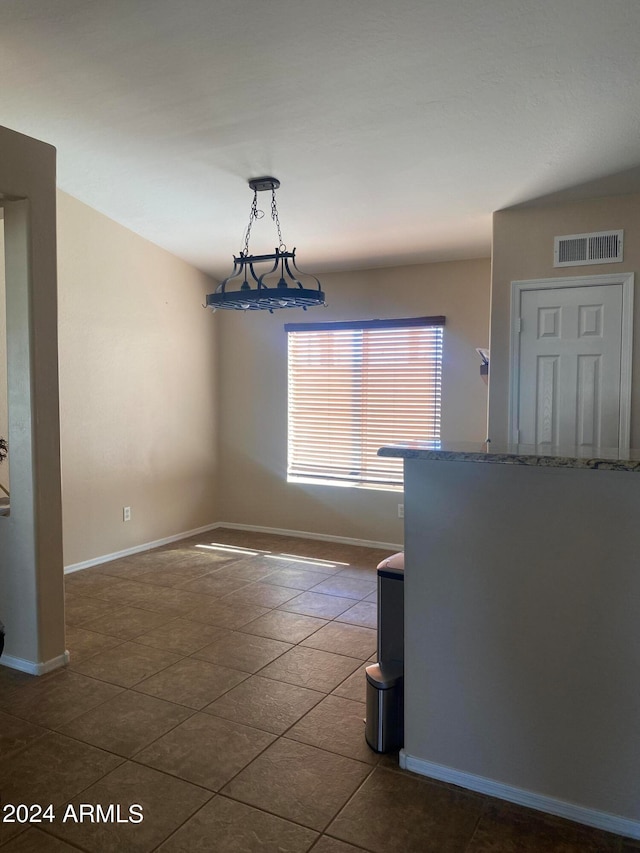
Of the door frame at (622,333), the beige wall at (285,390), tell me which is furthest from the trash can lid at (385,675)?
the beige wall at (285,390)

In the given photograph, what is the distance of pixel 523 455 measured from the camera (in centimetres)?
201

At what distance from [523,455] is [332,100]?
6.93 feet

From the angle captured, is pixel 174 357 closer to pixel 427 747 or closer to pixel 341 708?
pixel 341 708

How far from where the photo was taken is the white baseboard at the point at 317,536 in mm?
5629

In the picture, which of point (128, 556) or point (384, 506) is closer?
point (128, 556)

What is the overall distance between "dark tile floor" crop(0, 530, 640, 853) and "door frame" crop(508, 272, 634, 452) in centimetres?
179

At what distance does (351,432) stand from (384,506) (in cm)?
77

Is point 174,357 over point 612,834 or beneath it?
over

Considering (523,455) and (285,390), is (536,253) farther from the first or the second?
(285,390)

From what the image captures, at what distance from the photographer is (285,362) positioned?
6.10 meters

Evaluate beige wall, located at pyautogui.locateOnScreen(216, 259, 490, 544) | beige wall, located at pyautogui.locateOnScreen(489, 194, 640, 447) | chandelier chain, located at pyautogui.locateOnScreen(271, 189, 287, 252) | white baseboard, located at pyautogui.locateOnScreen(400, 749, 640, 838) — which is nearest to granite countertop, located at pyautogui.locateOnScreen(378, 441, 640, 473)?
white baseboard, located at pyautogui.locateOnScreen(400, 749, 640, 838)

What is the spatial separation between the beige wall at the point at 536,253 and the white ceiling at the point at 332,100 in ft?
0.69

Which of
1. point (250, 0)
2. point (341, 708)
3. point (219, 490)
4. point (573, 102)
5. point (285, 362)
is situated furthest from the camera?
point (219, 490)

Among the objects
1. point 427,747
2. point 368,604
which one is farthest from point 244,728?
point 368,604
